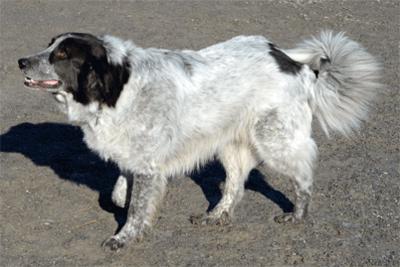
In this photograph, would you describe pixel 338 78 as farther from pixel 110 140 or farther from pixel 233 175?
pixel 110 140

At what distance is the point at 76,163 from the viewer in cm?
791

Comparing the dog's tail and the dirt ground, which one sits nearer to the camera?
the dirt ground

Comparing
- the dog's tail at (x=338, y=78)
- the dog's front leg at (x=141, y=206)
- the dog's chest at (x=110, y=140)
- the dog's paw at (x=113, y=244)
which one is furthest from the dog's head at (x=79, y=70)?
the dog's tail at (x=338, y=78)

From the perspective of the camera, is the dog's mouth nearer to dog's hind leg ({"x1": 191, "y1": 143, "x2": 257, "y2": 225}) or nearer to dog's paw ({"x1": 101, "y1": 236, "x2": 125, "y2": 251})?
dog's paw ({"x1": 101, "y1": 236, "x2": 125, "y2": 251})

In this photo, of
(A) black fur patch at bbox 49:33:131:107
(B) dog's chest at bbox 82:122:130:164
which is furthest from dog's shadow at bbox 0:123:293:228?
(A) black fur patch at bbox 49:33:131:107

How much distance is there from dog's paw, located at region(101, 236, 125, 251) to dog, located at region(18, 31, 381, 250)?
0.4 inches

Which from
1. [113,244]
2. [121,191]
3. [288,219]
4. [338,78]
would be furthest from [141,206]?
[338,78]

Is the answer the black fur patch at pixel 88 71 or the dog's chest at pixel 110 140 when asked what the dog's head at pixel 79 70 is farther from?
the dog's chest at pixel 110 140

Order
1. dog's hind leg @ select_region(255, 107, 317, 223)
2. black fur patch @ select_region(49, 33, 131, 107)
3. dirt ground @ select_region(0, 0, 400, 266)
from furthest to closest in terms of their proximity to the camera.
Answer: dog's hind leg @ select_region(255, 107, 317, 223)
dirt ground @ select_region(0, 0, 400, 266)
black fur patch @ select_region(49, 33, 131, 107)

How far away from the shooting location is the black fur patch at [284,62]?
648cm

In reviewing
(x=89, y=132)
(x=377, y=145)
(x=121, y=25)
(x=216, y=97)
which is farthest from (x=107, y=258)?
(x=121, y=25)

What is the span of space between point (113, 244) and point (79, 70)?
136 centimetres

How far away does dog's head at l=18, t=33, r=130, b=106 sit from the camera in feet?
19.6

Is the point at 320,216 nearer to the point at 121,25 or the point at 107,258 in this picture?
the point at 107,258
